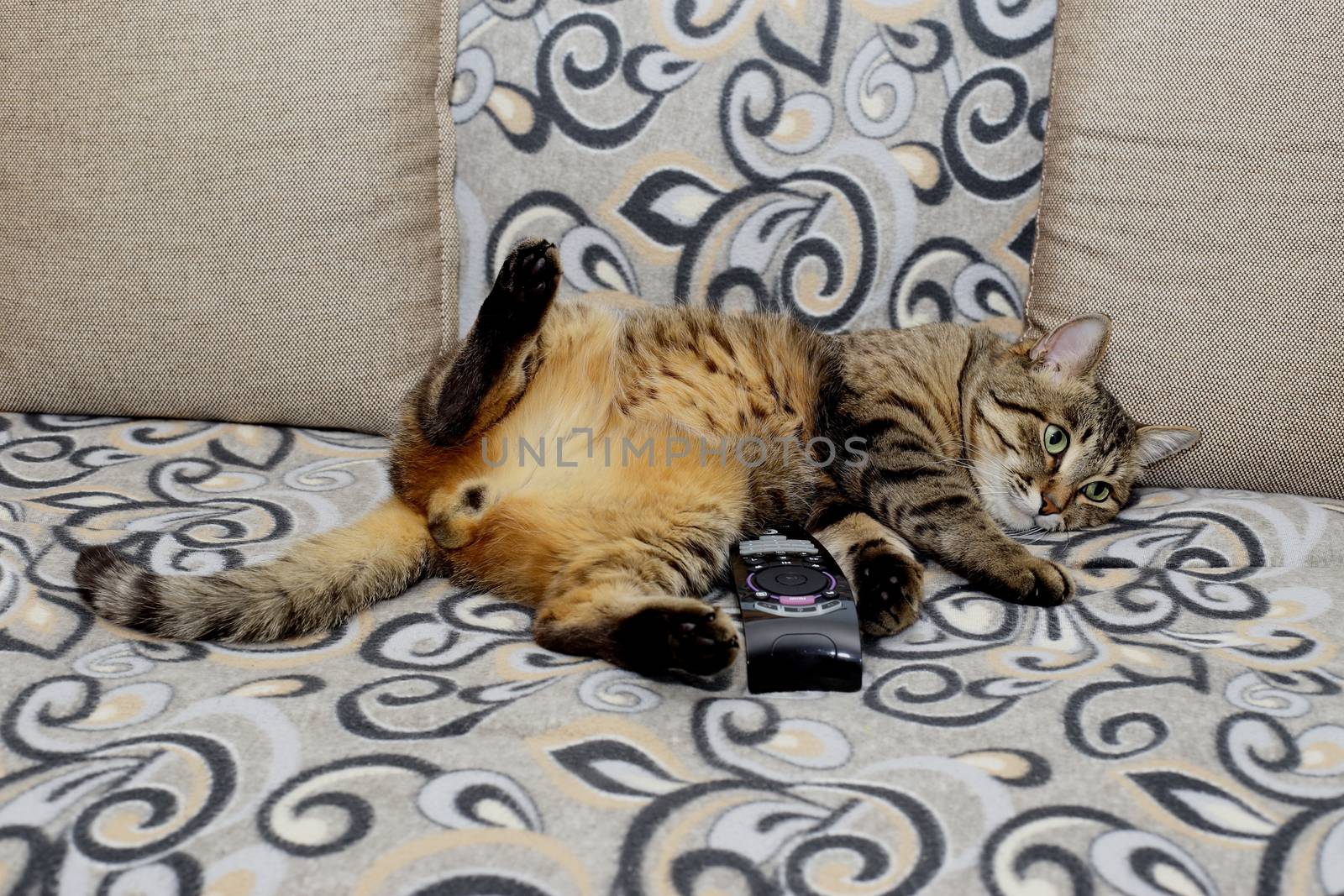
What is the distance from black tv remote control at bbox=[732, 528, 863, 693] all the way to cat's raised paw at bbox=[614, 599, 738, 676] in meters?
0.03

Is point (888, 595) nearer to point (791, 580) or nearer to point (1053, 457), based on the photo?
point (791, 580)

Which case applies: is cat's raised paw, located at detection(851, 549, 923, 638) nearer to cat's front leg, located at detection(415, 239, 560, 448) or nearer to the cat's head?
the cat's head

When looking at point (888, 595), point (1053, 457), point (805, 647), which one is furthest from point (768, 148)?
point (805, 647)

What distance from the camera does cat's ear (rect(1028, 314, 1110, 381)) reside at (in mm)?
1372

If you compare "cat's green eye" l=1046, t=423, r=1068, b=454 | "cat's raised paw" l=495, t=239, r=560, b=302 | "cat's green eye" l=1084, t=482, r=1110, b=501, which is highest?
"cat's raised paw" l=495, t=239, r=560, b=302

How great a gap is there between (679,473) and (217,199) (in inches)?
31.0

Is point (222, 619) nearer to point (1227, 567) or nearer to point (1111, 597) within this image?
point (1111, 597)

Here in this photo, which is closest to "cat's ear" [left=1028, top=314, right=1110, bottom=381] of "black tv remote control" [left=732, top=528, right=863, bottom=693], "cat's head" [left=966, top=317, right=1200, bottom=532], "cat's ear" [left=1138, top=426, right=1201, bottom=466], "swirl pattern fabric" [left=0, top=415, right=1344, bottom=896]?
"cat's head" [left=966, top=317, right=1200, bottom=532]

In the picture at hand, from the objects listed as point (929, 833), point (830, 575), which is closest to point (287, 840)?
point (929, 833)

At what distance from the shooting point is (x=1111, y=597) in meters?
1.17

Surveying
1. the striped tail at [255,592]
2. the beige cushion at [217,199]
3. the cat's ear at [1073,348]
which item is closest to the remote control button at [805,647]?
the striped tail at [255,592]

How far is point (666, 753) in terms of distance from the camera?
0.85 meters

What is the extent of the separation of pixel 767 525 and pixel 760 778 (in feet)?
1.85

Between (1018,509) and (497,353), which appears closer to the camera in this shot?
(497,353)
